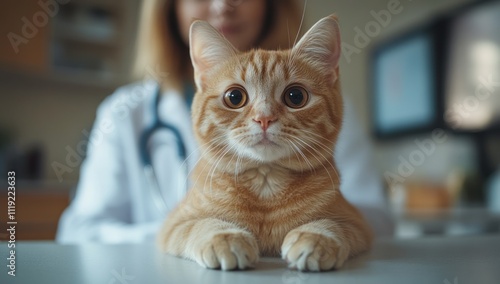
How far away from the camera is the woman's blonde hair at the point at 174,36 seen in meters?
0.82

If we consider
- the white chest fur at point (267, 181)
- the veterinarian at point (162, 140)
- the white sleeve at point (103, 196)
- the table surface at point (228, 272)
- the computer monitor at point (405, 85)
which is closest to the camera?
the table surface at point (228, 272)

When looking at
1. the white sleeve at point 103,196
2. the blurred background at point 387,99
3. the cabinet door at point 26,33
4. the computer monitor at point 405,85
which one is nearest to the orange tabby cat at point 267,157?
the white sleeve at point 103,196

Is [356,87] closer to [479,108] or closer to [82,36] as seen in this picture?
[479,108]

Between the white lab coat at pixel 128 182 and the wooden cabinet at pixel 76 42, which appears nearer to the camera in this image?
the white lab coat at pixel 128 182

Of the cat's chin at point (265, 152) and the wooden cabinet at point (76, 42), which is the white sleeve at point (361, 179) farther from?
the wooden cabinet at point (76, 42)

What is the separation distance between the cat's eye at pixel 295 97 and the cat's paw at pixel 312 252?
0.56 ft

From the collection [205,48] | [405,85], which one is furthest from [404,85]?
[205,48]

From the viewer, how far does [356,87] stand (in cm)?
325

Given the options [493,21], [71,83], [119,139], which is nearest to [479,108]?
[493,21]

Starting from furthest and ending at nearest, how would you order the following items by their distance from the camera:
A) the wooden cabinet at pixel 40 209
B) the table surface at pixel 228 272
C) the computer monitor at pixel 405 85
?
the computer monitor at pixel 405 85
the wooden cabinet at pixel 40 209
the table surface at pixel 228 272

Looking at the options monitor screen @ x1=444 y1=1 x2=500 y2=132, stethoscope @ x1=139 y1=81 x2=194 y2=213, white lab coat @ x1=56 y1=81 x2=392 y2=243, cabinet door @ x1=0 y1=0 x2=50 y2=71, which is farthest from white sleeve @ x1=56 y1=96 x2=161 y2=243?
monitor screen @ x1=444 y1=1 x2=500 y2=132

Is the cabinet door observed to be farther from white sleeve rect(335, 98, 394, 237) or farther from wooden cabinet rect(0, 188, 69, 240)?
white sleeve rect(335, 98, 394, 237)

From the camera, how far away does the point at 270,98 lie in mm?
577

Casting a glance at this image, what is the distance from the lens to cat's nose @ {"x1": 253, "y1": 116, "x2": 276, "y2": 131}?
562 mm
